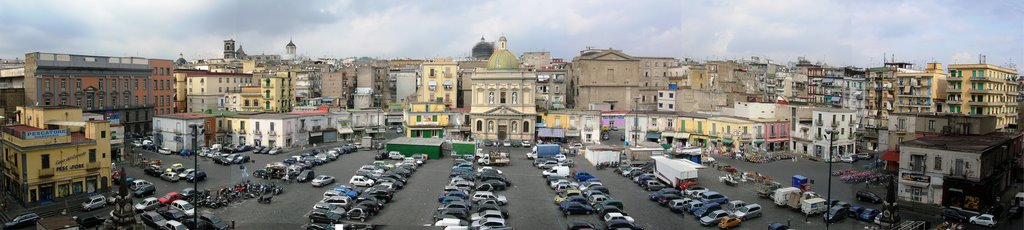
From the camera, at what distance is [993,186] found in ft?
55.5

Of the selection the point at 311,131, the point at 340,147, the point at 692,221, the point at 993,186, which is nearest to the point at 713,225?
the point at 692,221

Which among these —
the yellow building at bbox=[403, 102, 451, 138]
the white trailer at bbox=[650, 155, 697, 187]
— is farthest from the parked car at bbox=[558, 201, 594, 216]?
the yellow building at bbox=[403, 102, 451, 138]

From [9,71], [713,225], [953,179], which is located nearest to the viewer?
[713,225]

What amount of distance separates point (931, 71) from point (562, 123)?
13.9 metres

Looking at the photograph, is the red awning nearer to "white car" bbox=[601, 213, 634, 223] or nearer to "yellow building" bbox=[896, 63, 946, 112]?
"yellow building" bbox=[896, 63, 946, 112]

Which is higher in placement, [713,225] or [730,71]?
[730,71]

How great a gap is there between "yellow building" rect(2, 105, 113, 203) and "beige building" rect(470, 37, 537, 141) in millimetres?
16392

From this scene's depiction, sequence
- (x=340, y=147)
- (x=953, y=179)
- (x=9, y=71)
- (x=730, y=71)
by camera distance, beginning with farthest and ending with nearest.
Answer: (x=730, y=71) → (x=9, y=71) → (x=340, y=147) → (x=953, y=179)

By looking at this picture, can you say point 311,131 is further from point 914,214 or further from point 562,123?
point 914,214

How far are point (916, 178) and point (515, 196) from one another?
8.90 meters

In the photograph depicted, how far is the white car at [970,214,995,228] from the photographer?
15242 mm

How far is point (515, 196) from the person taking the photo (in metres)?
18.1

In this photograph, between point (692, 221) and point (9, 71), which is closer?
point (692, 221)

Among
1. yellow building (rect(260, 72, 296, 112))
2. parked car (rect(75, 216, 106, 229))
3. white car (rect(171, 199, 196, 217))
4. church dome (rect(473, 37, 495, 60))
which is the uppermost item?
church dome (rect(473, 37, 495, 60))
